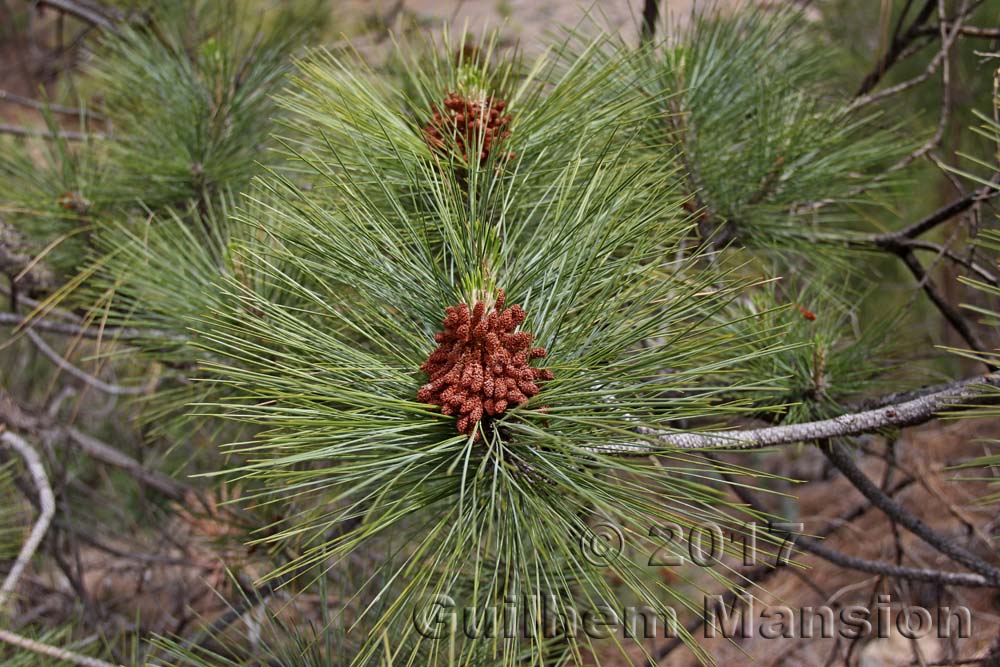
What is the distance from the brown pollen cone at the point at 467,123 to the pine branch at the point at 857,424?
334 mm

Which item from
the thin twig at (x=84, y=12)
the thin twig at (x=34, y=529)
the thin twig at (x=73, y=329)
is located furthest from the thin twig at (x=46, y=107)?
the thin twig at (x=34, y=529)

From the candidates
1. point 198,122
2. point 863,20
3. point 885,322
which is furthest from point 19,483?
point 863,20

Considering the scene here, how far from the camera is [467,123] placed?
832 mm

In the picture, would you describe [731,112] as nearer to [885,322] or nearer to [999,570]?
[885,322]

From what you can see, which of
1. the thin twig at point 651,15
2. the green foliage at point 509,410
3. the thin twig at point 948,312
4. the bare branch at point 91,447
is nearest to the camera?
the green foliage at point 509,410

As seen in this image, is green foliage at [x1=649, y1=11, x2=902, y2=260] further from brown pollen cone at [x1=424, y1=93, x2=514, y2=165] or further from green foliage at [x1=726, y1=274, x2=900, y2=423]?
brown pollen cone at [x1=424, y1=93, x2=514, y2=165]

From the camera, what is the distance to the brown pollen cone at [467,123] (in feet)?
2.67

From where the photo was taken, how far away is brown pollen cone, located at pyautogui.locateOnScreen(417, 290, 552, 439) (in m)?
0.60

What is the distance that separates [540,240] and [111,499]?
5.80 ft

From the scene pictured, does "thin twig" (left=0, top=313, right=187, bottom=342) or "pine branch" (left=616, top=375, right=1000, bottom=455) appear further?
"thin twig" (left=0, top=313, right=187, bottom=342)

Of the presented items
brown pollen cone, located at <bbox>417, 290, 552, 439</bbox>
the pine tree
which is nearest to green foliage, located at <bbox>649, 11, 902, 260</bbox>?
the pine tree

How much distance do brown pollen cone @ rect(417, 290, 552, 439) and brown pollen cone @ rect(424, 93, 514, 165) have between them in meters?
0.25

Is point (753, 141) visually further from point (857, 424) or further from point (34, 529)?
point (34, 529)

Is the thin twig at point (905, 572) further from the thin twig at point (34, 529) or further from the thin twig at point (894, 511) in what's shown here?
the thin twig at point (34, 529)
